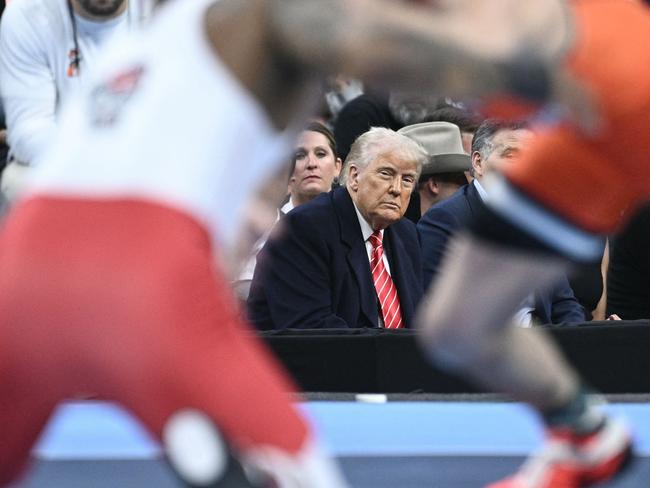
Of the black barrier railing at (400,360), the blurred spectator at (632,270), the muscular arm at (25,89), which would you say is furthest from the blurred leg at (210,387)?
the blurred spectator at (632,270)

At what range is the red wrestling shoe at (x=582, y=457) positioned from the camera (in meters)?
2.67

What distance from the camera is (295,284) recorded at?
4496mm

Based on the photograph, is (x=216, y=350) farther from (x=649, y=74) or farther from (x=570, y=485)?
(x=570, y=485)

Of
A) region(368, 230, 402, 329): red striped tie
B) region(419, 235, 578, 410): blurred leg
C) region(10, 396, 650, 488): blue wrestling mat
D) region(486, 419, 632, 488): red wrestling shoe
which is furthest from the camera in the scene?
region(368, 230, 402, 329): red striped tie

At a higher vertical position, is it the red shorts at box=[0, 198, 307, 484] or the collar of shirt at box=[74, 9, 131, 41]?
the red shorts at box=[0, 198, 307, 484]

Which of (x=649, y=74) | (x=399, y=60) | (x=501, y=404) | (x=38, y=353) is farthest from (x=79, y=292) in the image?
(x=501, y=404)

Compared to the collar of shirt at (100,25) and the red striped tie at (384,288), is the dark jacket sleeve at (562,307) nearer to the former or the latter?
the red striped tie at (384,288)

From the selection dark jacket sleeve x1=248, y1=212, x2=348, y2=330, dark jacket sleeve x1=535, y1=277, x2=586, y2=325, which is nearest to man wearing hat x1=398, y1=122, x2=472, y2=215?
dark jacket sleeve x1=535, y1=277, x2=586, y2=325

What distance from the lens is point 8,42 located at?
4012 mm

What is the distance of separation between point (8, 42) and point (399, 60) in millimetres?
2269

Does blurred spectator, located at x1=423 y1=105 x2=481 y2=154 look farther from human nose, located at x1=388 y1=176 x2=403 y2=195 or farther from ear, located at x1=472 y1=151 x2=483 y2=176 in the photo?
human nose, located at x1=388 y1=176 x2=403 y2=195

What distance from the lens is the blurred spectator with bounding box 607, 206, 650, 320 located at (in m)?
4.98

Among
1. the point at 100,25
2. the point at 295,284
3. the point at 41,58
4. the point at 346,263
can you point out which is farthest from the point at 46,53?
the point at 346,263

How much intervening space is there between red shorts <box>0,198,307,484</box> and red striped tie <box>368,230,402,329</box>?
2.62 metres
